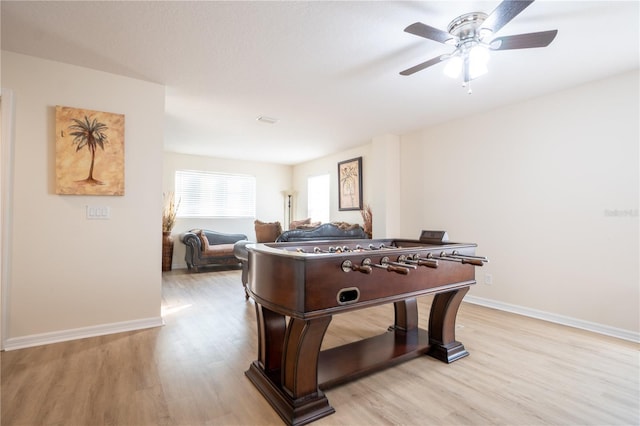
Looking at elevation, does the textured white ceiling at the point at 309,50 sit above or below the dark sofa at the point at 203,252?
above

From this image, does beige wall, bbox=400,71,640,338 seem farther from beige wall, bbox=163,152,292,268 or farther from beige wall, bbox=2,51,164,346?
beige wall, bbox=163,152,292,268

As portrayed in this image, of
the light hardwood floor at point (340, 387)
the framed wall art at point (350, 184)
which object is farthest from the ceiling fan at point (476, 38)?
the framed wall art at point (350, 184)

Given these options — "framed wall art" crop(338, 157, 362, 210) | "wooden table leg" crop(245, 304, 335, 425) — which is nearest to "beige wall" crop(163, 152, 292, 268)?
"framed wall art" crop(338, 157, 362, 210)

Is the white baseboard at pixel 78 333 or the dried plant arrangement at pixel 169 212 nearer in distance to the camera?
the white baseboard at pixel 78 333

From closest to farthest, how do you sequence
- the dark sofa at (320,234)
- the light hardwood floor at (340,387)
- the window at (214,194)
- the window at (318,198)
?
the light hardwood floor at (340,387) < the dark sofa at (320,234) < the window at (214,194) < the window at (318,198)

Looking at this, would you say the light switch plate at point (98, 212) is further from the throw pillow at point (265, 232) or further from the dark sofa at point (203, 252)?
the throw pillow at point (265, 232)

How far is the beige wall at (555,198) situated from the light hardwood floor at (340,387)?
0.48 m

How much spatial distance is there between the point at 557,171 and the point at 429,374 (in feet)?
8.47

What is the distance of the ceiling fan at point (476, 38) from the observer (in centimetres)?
172

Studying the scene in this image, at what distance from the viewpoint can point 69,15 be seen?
199 cm

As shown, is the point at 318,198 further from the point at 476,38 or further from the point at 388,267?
the point at 388,267

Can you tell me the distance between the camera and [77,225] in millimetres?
2637

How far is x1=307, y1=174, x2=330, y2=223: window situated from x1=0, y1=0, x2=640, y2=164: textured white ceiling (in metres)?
2.88

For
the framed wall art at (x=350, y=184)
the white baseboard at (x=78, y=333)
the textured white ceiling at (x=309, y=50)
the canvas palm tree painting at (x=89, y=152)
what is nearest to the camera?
the textured white ceiling at (x=309, y=50)
